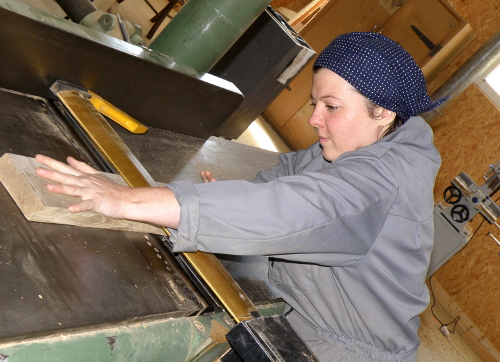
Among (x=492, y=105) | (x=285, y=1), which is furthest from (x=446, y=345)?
(x=285, y=1)

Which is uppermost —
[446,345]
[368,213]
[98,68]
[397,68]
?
[397,68]

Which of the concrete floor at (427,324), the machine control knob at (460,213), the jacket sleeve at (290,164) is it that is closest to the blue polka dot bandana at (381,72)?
the jacket sleeve at (290,164)

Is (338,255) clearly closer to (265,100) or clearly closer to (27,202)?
(27,202)

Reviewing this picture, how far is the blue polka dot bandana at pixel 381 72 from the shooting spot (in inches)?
44.3

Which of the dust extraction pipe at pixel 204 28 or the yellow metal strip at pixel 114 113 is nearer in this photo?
the yellow metal strip at pixel 114 113

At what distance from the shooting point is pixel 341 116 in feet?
3.87

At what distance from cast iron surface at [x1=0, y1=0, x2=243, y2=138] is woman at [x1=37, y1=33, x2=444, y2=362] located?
0.39 meters

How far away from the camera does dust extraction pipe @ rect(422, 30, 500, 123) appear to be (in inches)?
167

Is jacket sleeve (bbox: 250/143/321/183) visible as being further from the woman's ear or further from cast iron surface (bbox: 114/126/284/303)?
the woman's ear

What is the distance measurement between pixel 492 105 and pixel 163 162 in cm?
390

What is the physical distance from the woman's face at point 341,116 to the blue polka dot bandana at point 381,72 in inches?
1.1

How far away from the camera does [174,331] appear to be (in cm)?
94

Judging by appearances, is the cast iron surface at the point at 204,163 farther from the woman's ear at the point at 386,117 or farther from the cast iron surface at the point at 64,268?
the woman's ear at the point at 386,117

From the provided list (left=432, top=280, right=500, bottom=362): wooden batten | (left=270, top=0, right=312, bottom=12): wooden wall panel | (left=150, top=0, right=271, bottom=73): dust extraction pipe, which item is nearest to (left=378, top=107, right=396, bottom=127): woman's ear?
(left=150, top=0, right=271, bottom=73): dust extraction pipe
